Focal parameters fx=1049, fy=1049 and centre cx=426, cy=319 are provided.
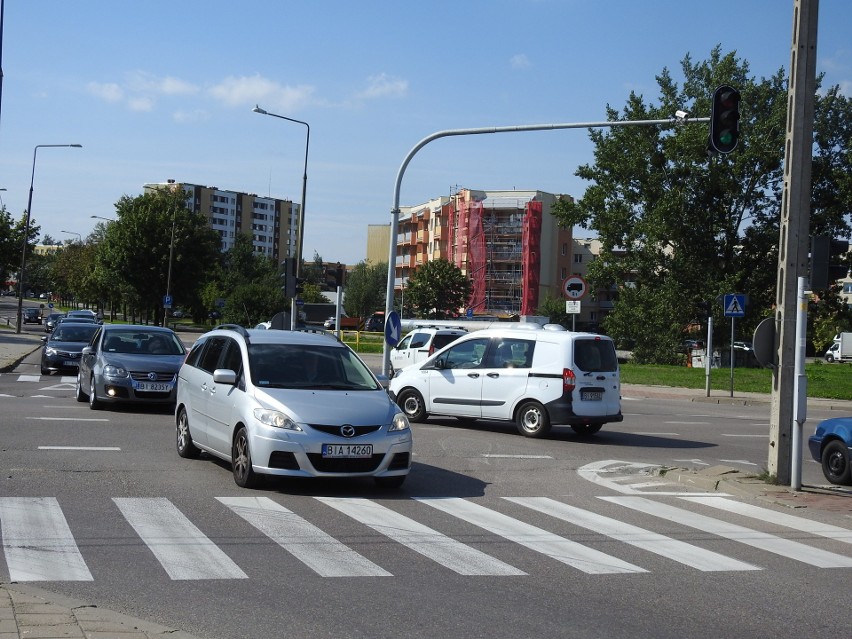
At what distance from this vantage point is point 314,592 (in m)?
6.48

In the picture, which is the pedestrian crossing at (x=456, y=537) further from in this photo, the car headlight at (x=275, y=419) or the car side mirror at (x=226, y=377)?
the car side mirror at (x=226, y=377)

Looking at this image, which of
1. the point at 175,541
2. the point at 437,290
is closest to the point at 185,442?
the point at 175,541

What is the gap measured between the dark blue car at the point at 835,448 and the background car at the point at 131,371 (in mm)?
10838

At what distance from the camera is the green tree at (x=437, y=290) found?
325 ft

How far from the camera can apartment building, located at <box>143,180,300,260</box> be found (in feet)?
595

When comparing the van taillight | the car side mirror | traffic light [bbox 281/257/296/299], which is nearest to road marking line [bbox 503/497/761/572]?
the car side mirror

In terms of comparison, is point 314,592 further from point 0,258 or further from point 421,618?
point 0,258

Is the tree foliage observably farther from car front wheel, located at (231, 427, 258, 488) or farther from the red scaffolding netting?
the red scaffolding netting

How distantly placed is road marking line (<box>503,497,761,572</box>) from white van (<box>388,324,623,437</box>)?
6244 millimetres

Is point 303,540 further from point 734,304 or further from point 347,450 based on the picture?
point 734,304

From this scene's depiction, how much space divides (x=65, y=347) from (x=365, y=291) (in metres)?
95.5

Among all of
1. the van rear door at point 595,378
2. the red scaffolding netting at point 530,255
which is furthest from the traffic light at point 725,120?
the red scaffolding netting at point 530,255

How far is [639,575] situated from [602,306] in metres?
120

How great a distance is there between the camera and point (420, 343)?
123 ft
